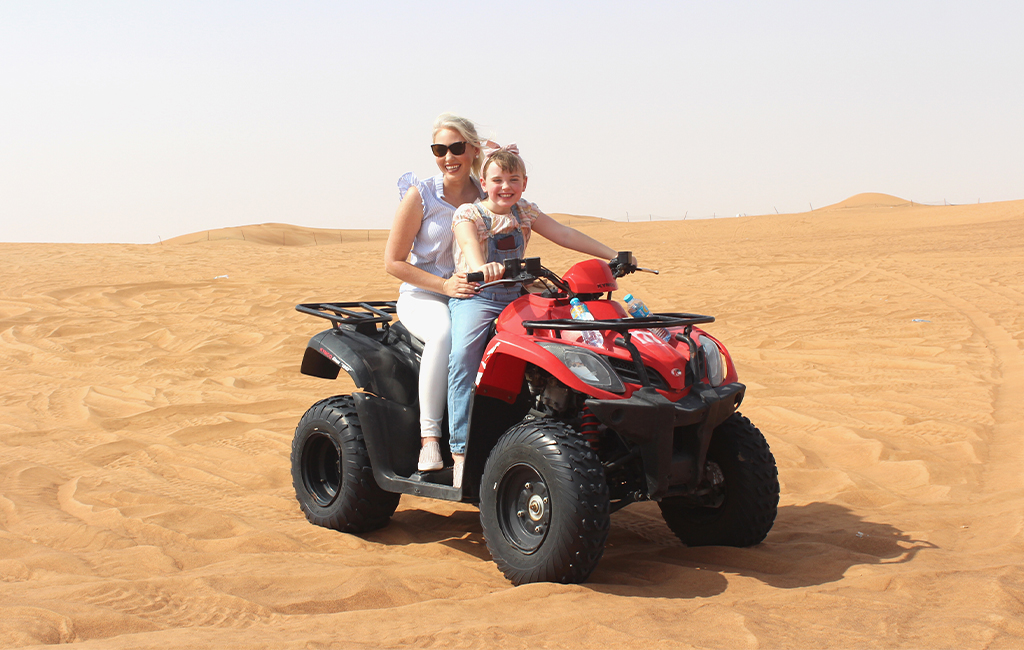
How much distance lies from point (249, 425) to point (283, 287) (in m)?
10.6

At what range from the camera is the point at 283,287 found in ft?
57.2

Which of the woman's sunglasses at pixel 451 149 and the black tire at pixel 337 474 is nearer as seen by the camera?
the woman's sunglasses at pixel 451 149

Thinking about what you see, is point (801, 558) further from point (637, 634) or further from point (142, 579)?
point (142, 579)

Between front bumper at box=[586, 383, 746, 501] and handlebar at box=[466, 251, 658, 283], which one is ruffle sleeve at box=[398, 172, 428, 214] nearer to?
handlebar at box=[466, 251, 658, 283]

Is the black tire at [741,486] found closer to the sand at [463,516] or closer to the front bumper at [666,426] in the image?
the sand at [463,516]

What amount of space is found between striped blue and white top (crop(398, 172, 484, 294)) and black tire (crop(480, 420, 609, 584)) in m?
1.18

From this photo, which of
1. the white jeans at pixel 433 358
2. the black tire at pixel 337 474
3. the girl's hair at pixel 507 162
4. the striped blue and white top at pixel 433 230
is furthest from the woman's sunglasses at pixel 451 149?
the black tire at pixel 337 474

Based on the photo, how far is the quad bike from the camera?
3.71 metres

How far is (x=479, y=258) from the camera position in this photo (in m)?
4.23

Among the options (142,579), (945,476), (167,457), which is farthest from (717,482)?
(167,457)

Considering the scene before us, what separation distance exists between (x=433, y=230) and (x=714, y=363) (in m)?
1.63

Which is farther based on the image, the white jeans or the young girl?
the white jeans

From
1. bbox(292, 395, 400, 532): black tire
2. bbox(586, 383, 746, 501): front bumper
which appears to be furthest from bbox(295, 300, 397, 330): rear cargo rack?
bbox(586, 383, 746, 501): front bumper

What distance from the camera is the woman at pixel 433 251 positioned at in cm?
438
